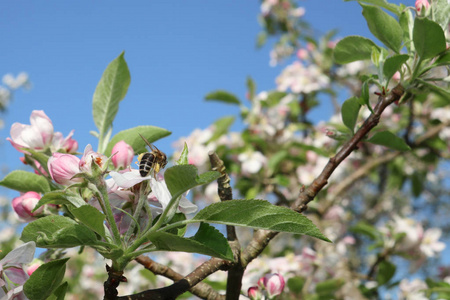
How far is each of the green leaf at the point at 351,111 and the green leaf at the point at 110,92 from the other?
1.47 feet

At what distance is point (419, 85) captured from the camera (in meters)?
0.92

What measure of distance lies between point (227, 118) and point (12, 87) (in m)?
7.26

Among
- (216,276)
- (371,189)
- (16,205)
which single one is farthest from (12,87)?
(16,205)

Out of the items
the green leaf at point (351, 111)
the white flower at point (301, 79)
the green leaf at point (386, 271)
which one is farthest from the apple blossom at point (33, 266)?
the white flower at point (301, 79)

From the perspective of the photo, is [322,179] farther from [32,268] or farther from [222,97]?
[222,97]

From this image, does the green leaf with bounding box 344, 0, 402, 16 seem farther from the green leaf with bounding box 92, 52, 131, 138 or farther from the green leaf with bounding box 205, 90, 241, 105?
the green leaf with bounding box 205, 90, 241, 105

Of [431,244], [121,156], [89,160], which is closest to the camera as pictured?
[89,160]

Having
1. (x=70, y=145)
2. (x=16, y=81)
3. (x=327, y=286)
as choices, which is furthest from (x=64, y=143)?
(x=16, y=81)

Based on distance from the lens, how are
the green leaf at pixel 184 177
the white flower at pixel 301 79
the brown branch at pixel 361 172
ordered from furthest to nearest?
1. the white flower at pixel 301 79
2. the brown branch at pixel 361 172
3. the green leaf at pixel 184 177

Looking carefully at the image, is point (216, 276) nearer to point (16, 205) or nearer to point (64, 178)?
point (16, 205)

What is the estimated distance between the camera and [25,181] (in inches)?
34.9

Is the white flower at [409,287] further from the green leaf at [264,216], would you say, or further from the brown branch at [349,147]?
the green leaf at [264,216]

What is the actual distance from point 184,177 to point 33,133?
473 mm

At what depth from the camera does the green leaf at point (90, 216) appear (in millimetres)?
551
